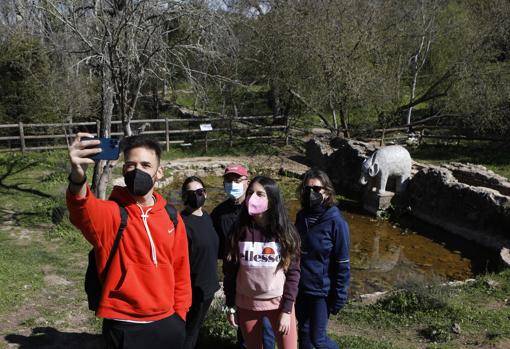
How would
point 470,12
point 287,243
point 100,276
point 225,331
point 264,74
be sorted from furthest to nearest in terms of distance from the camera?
point 470,12 < point 264,74 < point 225,331 < point 287,243 < point 100,276

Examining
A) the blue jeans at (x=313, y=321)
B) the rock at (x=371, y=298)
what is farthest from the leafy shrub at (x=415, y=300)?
the blue jeans at (x=313, y=321)

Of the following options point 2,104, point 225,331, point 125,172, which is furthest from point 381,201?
A: point 2,104

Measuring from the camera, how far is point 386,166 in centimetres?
1061

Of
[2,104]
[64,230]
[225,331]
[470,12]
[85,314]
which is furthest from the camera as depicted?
[470,12]

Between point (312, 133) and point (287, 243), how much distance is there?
621 inches

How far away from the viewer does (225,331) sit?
14.2ft

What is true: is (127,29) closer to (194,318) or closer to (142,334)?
(194,318)

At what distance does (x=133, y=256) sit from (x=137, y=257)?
0.02m

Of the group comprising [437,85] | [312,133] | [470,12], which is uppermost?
[470,12]

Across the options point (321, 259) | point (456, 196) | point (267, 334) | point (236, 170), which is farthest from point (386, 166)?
point (267, 334)

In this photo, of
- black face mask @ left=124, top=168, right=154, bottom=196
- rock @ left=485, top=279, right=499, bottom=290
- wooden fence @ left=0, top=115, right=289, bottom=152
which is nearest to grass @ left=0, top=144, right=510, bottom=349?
rock @ left=485, top=279, right=499, bottom=290

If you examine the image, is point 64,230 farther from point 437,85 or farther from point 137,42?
point 437,85

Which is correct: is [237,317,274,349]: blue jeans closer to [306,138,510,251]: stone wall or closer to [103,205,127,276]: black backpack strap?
[103,205,127,276]: black backpack strap

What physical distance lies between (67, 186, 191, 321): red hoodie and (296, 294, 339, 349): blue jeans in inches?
52.2
